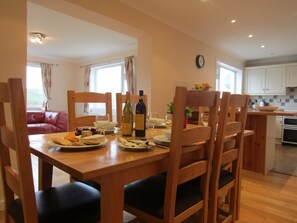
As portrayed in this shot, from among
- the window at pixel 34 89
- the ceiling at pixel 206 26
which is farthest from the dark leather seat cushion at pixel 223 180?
the window at pixel 34 89

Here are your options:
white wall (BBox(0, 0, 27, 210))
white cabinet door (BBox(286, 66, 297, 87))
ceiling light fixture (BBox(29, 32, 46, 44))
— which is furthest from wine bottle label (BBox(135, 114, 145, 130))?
white cabinet door (BBox(286, 66, 297, 87))

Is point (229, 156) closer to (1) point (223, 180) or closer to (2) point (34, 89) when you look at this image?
(1) point (223, 180)

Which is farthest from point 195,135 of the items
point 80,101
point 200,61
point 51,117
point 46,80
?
point 46,80

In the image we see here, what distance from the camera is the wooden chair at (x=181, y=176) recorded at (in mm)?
1013

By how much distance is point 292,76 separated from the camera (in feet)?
18.8

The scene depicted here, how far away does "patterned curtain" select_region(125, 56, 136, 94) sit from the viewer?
5.18 metres

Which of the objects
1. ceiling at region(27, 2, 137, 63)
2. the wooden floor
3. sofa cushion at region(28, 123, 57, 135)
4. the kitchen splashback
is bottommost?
the wooden floor

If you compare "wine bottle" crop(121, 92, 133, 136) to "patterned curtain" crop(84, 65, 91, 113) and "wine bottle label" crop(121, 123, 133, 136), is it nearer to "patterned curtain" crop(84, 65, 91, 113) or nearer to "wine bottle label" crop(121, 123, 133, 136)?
"wine bottle label" crop(121, 123, 133, 136)

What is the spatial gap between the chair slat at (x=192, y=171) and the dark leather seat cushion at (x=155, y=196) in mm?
149

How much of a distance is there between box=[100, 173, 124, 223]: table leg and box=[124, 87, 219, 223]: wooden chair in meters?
0.26

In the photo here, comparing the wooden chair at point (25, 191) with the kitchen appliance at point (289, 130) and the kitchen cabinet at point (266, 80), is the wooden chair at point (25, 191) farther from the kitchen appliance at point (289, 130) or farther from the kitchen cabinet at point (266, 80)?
the kitchen cabinet at point (266, 80)

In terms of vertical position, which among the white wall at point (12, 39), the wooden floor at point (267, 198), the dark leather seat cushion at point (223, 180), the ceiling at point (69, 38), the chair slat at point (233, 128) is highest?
the ceiling at point (69, 38)

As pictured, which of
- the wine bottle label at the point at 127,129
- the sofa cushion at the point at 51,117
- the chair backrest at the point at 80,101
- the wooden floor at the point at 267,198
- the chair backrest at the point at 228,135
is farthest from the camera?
the sofa cushion at the point at 51,117

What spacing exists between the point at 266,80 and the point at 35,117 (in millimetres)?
6635
